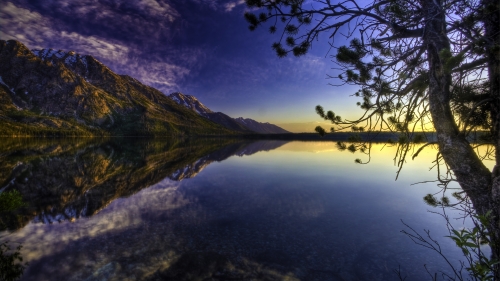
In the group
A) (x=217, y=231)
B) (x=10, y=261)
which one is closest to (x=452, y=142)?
(x=217, y=231)

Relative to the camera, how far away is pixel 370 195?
22469 mm

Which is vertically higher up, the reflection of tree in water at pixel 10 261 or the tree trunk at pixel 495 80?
the tree trunk at pixel 495 80

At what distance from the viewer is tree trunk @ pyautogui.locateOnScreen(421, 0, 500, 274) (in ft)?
13.1

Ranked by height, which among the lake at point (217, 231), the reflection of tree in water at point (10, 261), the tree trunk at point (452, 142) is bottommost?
the lake at point (217, 231)

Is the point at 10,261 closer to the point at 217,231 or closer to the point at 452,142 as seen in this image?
the point at 217,231

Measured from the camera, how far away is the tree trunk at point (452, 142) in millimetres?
3982

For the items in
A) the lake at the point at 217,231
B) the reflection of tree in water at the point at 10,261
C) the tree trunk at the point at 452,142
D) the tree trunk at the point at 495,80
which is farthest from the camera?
the lake at the point at 217,231

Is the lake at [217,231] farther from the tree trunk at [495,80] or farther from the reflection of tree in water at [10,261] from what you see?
the tree trunk at [495,80]

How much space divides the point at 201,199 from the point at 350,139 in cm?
1621

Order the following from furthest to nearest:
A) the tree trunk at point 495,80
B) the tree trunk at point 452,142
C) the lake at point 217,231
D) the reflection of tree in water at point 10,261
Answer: the lake at point 217,231
the reflection of tree in water at point 10,261
the tree trunk at point 452,142
the tree trunk at point 495,80

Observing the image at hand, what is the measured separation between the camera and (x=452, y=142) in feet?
14.9

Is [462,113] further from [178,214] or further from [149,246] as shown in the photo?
[178,214]

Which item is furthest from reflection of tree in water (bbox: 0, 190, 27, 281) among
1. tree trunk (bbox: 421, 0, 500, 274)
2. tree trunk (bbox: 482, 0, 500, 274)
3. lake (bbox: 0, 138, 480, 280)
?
tree trunk (bbox: 482, 0, 500, 274)

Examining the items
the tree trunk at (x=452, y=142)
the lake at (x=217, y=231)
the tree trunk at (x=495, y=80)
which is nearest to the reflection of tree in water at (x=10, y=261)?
the lake at (x=217, y=231)
